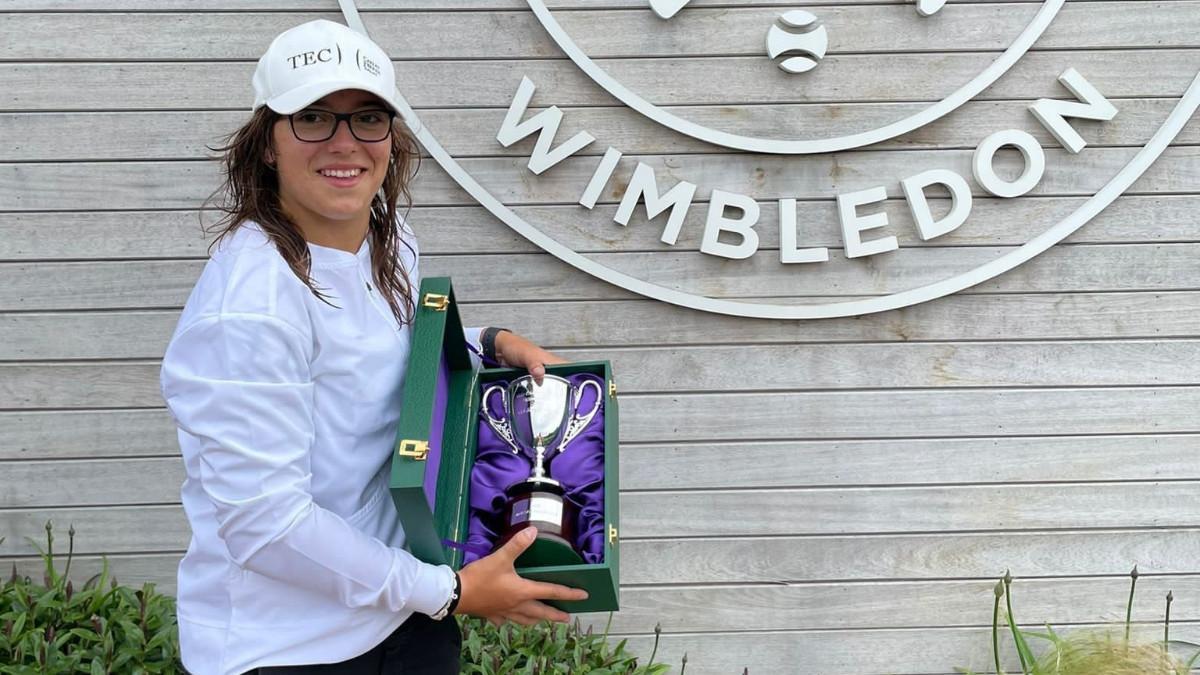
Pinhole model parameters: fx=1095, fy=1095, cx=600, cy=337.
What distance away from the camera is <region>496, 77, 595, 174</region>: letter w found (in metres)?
2.54

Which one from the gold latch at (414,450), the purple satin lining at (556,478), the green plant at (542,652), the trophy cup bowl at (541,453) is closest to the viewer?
the gold latch at (414,450)

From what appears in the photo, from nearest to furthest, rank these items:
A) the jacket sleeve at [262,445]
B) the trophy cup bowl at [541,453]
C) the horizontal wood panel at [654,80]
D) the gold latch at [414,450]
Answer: the jacket sleeve at [262,445]
the gold latch at [414,450]
the trophy cup bowl at [541,453]
the horizontal wood panel at [654,80]

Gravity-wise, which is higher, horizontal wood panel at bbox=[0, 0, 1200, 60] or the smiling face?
horizontal wood panel at bbox=[0, 0, 1200, 60]

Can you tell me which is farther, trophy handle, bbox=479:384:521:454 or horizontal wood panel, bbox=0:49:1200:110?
horizontal wood panel, bbox=0:49:1200:110

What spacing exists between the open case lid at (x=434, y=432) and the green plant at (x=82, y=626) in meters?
1.01

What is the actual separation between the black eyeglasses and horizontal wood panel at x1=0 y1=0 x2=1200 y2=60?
1198 millimetres

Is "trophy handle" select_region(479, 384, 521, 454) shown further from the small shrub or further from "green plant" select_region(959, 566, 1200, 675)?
"green plant" select_region(959, 566, 1200, 675)

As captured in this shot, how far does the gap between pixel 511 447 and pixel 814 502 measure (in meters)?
1.20

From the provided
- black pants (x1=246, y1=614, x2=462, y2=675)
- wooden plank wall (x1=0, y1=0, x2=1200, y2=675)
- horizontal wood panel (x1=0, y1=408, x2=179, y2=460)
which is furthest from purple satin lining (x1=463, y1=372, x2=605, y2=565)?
horizontal wood panel (x1=0, y1=408, x2=179, y2=460)

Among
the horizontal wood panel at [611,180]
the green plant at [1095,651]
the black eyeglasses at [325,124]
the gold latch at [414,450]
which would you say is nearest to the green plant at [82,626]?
the horizontal wood panel at [611,180]

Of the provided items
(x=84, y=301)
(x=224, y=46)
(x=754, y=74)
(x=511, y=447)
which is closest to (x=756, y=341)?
(x=754, y=74)

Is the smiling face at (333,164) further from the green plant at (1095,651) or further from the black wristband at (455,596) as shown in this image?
the green plant at (1095,651)

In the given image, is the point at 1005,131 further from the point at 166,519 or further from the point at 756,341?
the point at 166,519

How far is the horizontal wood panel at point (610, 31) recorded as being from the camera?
2547mm
